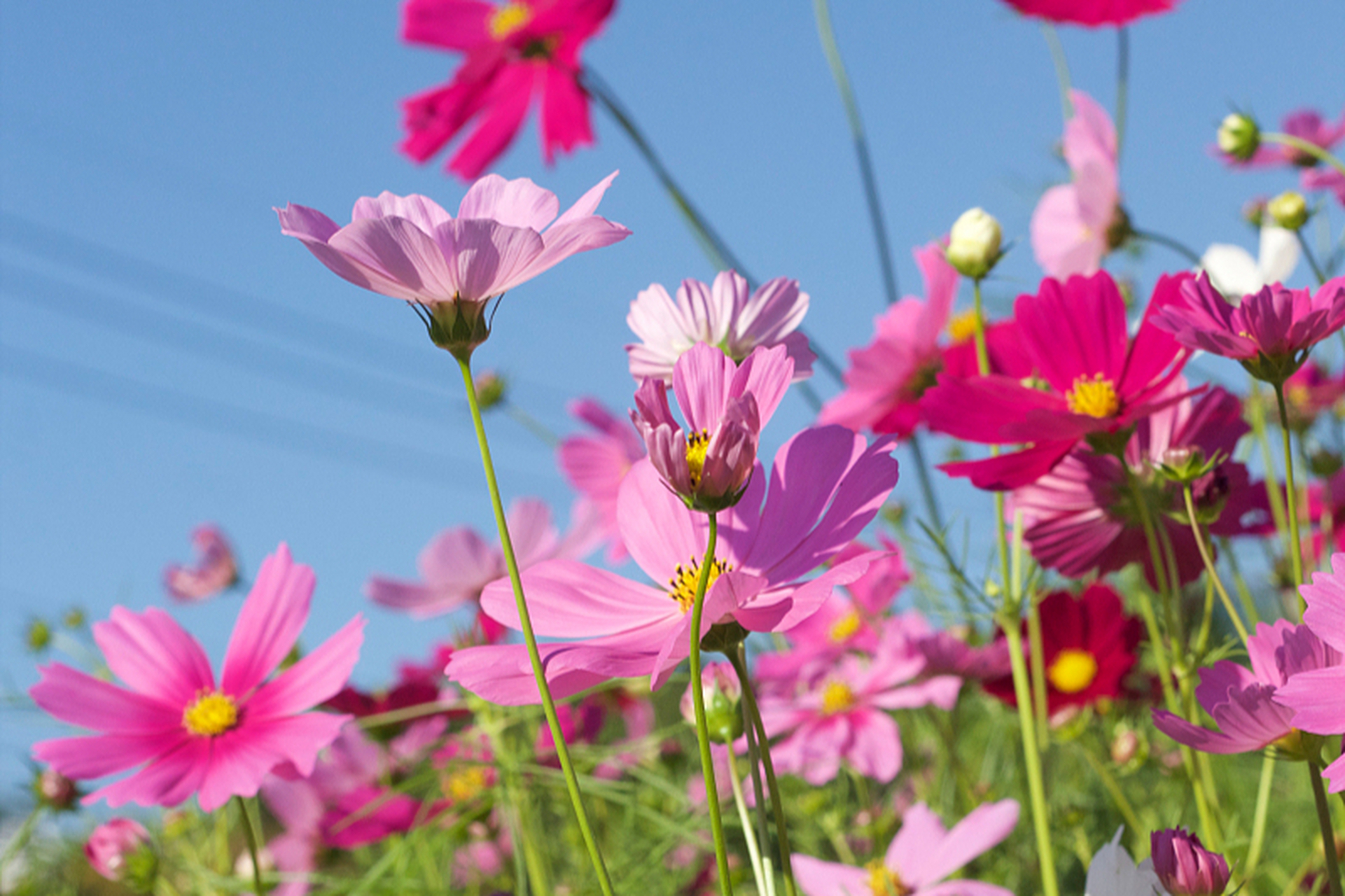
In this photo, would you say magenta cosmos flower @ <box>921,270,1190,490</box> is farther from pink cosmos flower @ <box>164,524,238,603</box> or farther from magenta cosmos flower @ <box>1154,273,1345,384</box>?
pink cosmos flower @ <box>164,524,238,603</box>

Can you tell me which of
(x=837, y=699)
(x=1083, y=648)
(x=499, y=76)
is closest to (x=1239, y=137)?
(x=1083, y=648)

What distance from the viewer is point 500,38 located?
3.47ft

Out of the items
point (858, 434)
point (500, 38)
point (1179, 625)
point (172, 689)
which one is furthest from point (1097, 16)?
point (172, 689)

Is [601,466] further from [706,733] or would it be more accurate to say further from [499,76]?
[706,733]

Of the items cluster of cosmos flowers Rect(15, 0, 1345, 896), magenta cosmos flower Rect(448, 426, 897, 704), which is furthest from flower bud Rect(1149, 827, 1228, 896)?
magenta cosmos flower Rect(448, 426, 897, 704)

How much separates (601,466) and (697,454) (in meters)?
0.62

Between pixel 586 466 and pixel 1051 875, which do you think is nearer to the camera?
pixel 1051 875

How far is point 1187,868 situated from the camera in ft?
1.03

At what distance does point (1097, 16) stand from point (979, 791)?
666mm

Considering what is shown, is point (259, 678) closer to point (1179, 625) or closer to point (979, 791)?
point (1179, 625)

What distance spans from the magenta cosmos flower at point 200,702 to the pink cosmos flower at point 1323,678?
0.33 m

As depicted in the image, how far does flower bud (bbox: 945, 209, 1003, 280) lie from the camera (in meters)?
0.49

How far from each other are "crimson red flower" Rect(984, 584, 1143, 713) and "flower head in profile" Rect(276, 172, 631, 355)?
59 cm

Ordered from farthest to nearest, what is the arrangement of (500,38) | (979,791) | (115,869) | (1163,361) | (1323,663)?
1. (500,38)
2. (979,791)
3. (115,869)
4. (1163,361)
5. (1323,663)
